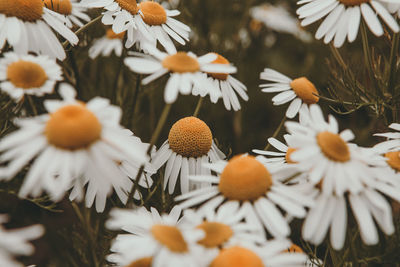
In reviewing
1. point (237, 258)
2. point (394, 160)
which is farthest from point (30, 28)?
point (394, 160)

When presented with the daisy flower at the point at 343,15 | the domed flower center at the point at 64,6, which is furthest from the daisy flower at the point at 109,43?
the daisy flower at the point at 343,15

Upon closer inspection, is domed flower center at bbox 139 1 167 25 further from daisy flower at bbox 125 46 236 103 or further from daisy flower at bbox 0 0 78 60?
daisy flower at bbox 125 46 236 103

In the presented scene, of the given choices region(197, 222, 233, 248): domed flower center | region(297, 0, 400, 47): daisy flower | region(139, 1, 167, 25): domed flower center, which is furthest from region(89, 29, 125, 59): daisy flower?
region(197, 222, 233, 248): domed flower center

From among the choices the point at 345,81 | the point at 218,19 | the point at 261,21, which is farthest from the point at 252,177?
the point at 261,21

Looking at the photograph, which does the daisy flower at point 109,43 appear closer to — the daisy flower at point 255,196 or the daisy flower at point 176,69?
the daisy flower at point 176,69

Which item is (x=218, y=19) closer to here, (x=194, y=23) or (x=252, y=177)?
(x=194, y=23)

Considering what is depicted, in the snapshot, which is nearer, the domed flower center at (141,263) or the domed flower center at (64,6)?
the domed flower center at (141,263)
